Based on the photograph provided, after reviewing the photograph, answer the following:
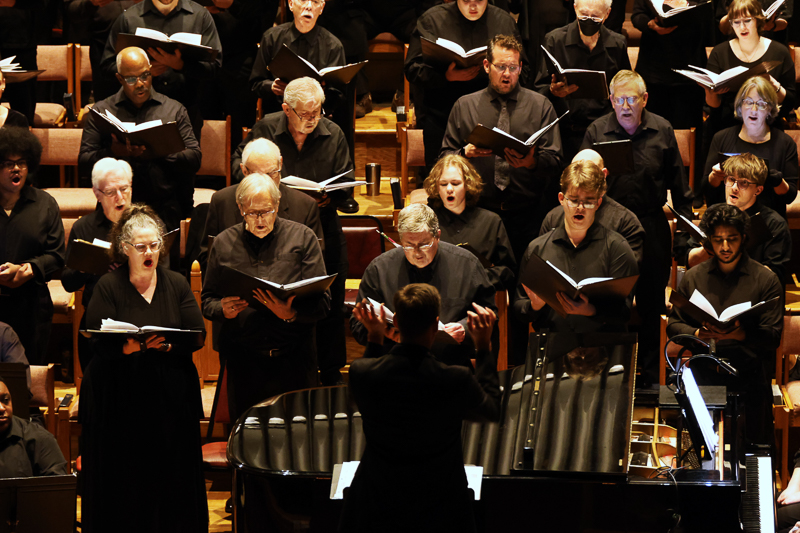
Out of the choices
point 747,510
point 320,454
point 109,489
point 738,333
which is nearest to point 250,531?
point 320,454

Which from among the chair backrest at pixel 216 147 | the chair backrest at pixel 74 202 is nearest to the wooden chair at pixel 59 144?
the chair backrest at pixel 74 202

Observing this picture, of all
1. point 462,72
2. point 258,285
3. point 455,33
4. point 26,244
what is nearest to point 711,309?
point 258,285

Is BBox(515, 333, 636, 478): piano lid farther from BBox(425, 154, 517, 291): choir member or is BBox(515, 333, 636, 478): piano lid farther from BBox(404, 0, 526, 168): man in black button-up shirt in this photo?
BBox(404, 0, 526, 168): man in black button-up shirt

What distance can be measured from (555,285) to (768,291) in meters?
1.03

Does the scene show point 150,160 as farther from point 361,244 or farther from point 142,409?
point 142,409

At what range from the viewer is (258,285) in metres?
3.82

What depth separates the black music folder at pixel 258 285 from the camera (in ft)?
12.4

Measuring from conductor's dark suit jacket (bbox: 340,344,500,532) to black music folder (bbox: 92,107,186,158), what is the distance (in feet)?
7.81

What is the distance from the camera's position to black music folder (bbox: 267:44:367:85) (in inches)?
211

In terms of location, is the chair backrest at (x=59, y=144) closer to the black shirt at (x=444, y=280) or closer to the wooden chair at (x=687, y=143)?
the black shirt at (x=444, y=280)

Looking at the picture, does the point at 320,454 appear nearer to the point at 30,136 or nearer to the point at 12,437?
the point at 12,437

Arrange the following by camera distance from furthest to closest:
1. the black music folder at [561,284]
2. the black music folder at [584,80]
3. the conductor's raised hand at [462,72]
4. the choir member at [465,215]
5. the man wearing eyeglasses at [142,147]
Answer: the conductor's raised hand at [462,72]
the black music folder at [584,80]
the man wearing eyeglasses at [142,147]
the choir member at [465,215]
the black music folder at [561,284]

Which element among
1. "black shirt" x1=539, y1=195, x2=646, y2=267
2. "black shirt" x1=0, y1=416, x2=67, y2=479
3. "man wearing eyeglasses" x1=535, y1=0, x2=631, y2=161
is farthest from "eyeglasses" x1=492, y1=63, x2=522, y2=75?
"black shirt" x1=0, y1=416, x2=67, y2=479

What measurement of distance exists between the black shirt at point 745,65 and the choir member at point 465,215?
1.97 metres
